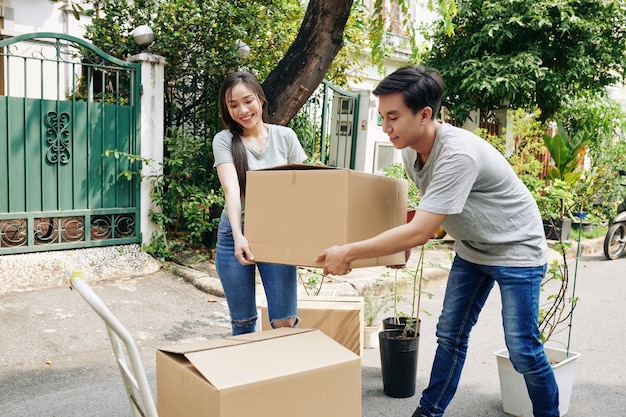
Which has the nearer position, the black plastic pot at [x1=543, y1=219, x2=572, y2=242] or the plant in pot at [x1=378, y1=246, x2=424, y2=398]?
the plant in pot at [x1=378, y1=246, x2=424, y2=398]

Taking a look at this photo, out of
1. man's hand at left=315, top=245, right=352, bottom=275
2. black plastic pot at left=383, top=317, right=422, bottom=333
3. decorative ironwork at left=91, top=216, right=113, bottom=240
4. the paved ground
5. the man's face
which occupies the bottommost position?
the paved ground

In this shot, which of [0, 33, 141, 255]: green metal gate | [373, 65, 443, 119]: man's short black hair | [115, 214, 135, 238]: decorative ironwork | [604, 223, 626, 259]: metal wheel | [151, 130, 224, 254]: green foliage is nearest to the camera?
[373, 65, 443, 119]: man's short black hair

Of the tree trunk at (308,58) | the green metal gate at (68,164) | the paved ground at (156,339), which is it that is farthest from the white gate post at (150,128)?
the tree trunk at (308,58)

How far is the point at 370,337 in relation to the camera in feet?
14.6

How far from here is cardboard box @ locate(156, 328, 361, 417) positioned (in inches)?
67.7

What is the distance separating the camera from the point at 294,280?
9.18 feet

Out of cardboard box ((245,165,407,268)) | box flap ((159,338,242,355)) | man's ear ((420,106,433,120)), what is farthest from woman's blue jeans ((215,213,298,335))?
man's ear ((420,106,433,120))

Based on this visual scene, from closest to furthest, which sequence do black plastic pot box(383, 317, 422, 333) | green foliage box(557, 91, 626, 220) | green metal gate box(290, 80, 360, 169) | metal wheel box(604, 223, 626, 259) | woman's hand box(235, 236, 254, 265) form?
woman's hand box(235, 236, 254, 265) < black plastic pot box(383, 317, 422, 333) < green metal gate box(290, 80, 360, 169) < metal wheel box(604, 223, 626, 259) < green foliage box(557, 91, 626, 220)

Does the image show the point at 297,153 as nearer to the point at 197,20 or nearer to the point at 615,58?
the point at 197,20

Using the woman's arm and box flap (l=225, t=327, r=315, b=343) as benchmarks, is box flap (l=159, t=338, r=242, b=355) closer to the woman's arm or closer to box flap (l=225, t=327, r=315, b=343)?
box flap (l=225, t=327, r=315, b=343)

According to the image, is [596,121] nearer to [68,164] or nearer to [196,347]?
[68,164]

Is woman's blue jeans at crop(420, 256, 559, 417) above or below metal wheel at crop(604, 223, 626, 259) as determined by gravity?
above

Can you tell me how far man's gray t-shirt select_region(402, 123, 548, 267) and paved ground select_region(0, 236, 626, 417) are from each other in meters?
1.21

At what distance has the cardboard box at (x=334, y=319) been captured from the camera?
3.77 m
